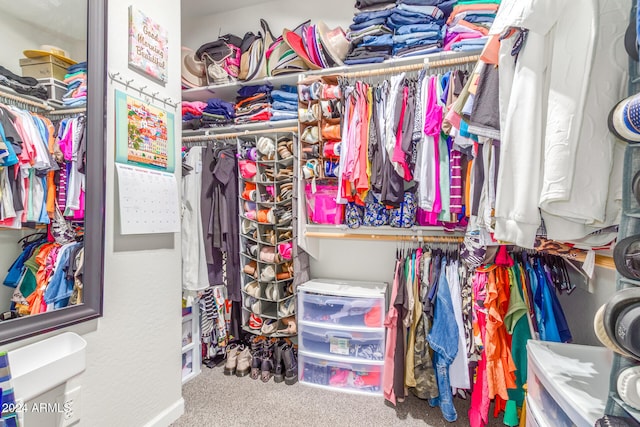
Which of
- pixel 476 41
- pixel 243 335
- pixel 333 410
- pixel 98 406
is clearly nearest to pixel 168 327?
Answer: pixel 98 406

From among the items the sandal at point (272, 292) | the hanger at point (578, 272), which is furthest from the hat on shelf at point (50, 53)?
the hanger at point (578, 272)

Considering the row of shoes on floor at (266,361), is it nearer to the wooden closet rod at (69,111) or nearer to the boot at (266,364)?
the boot at (266,364)

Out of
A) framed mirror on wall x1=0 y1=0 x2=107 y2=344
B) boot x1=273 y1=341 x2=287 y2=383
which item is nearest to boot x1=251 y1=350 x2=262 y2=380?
boot x1=273 y1=341 x2=287 y2=383

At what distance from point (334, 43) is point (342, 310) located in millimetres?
1826

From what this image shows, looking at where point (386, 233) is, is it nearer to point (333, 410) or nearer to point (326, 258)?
point (326, 258)

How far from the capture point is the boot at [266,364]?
211cm

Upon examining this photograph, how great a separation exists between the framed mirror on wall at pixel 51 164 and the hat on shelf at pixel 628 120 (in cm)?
168

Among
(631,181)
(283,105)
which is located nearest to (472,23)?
(283,105)

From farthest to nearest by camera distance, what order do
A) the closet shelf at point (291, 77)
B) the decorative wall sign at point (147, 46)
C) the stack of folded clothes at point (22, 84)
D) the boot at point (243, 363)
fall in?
the boot at point (243, 363), the closet shelf at point (291, 77), the decorative wall sign at point (147, 46), the stack of folded clothes at point (22, 84)

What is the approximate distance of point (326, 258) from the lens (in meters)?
2.48

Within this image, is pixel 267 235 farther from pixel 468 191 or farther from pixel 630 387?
pixel 630 387

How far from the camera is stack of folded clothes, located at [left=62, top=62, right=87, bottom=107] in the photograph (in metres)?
1.17

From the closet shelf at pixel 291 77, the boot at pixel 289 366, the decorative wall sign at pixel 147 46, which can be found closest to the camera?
the decorative wall sign at pixel 147 46

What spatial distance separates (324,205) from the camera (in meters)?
2.20
